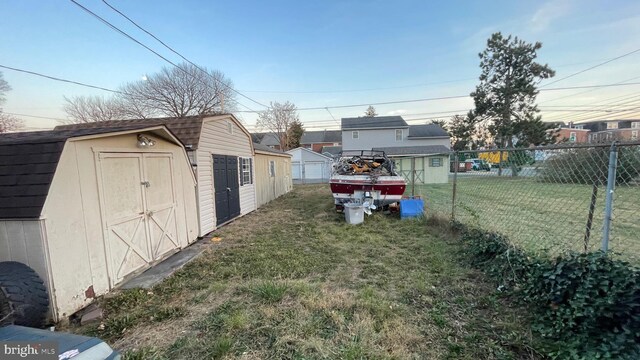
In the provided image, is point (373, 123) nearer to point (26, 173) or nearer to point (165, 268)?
point (165, 268)

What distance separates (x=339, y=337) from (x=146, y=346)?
1.92 meters

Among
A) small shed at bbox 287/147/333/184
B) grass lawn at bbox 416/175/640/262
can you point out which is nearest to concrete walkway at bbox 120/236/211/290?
grass lawn at bbox 416/175/640/262

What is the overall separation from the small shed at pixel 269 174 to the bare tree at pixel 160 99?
13872 mm

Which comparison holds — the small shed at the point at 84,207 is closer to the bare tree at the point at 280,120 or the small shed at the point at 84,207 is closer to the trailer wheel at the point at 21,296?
the trailer wheel at the point at 21,296

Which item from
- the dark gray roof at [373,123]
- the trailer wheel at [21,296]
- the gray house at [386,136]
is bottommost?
the trailer wheel at [21,296]

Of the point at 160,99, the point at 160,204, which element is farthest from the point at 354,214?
the point at 160,99

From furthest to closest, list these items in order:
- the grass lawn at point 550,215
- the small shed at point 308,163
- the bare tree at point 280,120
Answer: the bare tree at point 280,120 < the small shed at point 308,163 < the grass lawn at point 550,215

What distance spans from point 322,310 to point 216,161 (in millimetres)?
5705

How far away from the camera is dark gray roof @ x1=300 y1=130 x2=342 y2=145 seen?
43.3 metres

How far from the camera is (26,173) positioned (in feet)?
9.75

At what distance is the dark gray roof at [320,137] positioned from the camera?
1705 inches

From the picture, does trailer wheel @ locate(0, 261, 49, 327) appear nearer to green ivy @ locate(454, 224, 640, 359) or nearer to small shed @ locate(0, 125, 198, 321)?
small shed @ locate(0, 125, 198, 321)

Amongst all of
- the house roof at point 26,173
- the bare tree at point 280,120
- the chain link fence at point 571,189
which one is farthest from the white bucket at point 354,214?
the bare tree at point 280,120

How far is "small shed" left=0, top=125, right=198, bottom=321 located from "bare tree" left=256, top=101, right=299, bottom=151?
3811 centimetres
